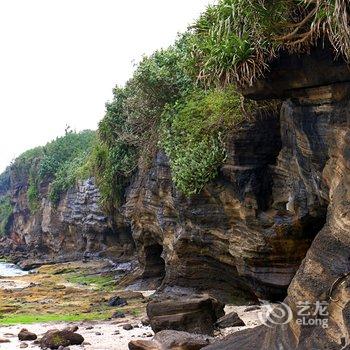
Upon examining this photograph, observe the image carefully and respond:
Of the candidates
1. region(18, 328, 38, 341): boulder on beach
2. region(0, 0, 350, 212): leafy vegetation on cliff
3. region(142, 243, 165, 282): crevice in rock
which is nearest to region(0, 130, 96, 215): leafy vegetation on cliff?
region(0, 0, 350, 212): leafy vegetation on cliff

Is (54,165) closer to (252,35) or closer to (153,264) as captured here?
(153,264)

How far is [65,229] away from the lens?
44.7m

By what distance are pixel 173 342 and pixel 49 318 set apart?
857 cm

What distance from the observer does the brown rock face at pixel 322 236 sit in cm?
710

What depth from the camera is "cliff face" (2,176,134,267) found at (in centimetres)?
3509

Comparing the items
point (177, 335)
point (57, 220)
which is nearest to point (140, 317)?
point (177, 335)

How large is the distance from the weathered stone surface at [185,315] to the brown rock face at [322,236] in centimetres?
294

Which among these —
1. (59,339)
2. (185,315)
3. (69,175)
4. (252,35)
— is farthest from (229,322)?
(69,175)

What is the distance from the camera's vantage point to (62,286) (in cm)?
2653

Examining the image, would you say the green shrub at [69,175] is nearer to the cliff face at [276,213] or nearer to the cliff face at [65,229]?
the cliff face at [65,229]

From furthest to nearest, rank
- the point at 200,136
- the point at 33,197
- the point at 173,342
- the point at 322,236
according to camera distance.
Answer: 1. the point at 33,197
2. the point at 200,136
3. the point at 173,342
4. the point at 322,236

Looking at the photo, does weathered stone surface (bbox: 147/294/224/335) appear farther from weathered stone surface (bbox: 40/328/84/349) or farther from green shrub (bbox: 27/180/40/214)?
green shrub (bbox: 27/180/40/214)

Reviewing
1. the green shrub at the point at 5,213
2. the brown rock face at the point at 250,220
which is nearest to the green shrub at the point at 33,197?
the green shrub at the point at 5,213

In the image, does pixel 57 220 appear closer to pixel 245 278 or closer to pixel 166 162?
pixel 166 162
